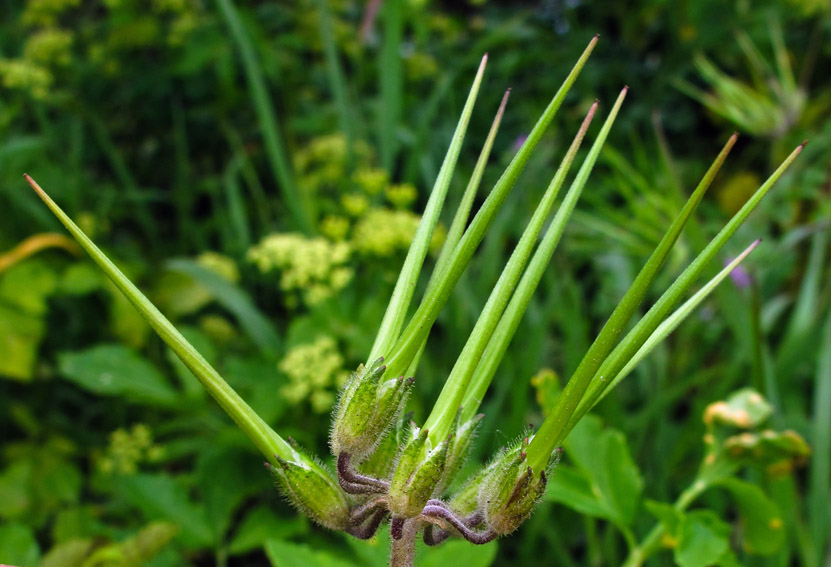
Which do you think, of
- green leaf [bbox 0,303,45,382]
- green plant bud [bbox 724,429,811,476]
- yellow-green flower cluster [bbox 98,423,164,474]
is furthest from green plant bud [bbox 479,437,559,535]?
green leaf [bbox 0,303,45,382]

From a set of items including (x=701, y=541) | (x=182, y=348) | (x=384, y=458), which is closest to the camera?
(x=182, y=348)

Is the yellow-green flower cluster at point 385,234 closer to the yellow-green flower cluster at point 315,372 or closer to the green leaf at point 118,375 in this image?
the yellow-green flower cluster at point 315,372

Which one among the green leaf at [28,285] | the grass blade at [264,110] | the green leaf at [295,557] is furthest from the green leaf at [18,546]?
the grass blade at [264,110]

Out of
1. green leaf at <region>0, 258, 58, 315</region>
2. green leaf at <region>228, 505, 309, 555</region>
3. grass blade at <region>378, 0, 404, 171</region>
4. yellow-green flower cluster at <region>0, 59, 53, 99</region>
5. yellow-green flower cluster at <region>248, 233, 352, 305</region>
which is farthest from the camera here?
grass blade at <region>378, 0, 404, 171</region>

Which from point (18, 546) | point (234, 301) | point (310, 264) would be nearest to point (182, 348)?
point (18, 546)

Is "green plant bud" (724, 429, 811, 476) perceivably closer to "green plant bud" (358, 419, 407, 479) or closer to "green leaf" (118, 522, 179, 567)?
"green plant bud" (358, 419, 407, 479)

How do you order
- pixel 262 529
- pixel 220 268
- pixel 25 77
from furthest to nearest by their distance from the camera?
pixel 25 77, pixel 220 268, pixel 262 529

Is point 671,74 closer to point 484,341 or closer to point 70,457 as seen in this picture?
point 70,457

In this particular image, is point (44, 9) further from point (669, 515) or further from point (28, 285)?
point (669, 515)
